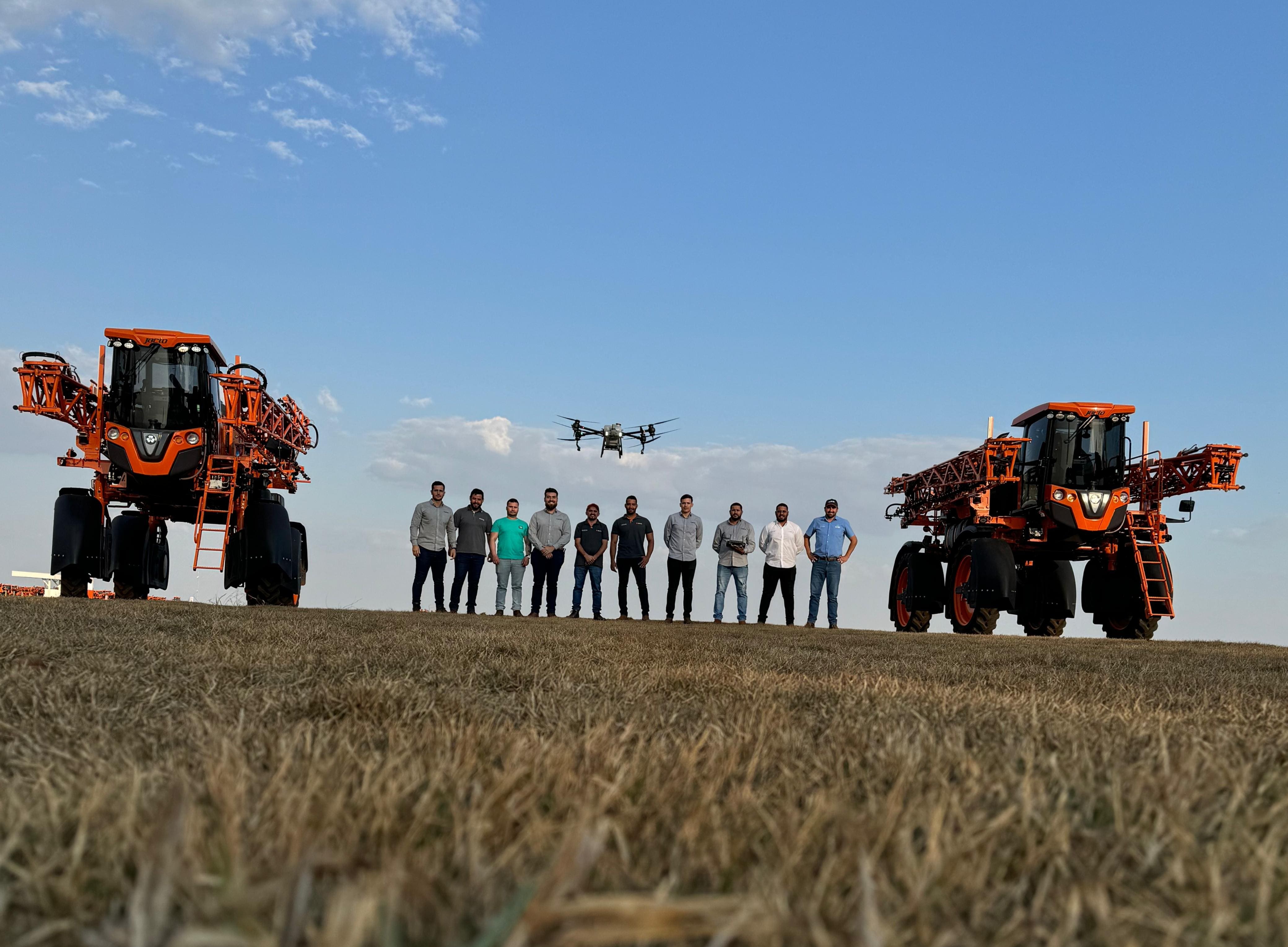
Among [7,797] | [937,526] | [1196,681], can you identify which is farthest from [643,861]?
[937,526]

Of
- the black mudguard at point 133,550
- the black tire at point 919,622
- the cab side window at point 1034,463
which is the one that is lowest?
the black tire at point 919,622

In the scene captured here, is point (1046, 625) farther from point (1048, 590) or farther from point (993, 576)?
point (993, 576)

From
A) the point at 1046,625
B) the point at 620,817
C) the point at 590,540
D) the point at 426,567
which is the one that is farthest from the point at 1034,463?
the point at 620,817

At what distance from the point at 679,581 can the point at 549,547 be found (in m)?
2.18

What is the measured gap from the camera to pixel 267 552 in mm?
12414

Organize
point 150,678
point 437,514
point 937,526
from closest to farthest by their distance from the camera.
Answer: point 150,678 < point 437,514 < point 937,526

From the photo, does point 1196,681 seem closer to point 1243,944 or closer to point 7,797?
point 1243,944

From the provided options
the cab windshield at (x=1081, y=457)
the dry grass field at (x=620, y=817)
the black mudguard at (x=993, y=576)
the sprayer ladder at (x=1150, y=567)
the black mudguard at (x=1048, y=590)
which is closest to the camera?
the dry grass field at (x=620, y=817)

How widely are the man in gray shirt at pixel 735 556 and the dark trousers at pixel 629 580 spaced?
1174 mm

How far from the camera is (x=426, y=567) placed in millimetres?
15164

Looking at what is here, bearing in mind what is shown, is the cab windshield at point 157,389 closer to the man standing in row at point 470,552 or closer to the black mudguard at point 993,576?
the man standing in row at point 470,552

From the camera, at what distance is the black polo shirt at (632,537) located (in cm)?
1546

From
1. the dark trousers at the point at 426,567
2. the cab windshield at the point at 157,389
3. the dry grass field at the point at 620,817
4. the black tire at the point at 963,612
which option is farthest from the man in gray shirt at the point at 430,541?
the dry grass field at the point at 620,817

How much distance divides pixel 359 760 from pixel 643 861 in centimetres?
77
